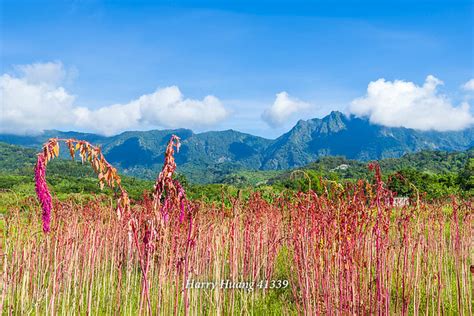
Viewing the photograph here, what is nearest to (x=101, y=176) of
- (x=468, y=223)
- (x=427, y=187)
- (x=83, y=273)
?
(x=83, y=273)

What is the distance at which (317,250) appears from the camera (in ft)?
9.84

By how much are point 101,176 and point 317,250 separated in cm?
188

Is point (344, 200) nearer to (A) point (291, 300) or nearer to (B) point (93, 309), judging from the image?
Result: (A) point (291, 300)

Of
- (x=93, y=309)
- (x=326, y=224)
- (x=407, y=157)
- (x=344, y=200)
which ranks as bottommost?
(x=93, y=309)

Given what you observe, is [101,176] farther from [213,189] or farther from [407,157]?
[407,157]

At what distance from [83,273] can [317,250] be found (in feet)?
9.63

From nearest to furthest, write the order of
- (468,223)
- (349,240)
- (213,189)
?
(349,240)
(468,223)
(213,189)

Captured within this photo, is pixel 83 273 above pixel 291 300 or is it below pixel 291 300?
above

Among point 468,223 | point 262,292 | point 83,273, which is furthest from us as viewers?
point 468,223

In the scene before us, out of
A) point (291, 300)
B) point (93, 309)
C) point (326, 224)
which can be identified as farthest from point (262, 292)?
point (326, 224)

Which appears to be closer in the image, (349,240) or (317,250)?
(349,240)

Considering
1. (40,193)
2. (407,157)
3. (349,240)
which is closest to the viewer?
(40,193)

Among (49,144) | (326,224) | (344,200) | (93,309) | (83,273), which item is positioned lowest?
(93,309)

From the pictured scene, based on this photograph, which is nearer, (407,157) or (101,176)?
(101,176)
